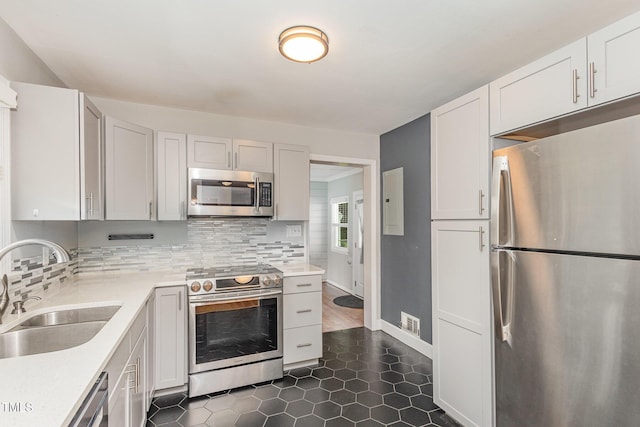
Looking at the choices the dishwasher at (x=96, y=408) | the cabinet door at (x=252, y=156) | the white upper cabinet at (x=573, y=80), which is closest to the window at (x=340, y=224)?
the cabinet door at (x=252, y=156)

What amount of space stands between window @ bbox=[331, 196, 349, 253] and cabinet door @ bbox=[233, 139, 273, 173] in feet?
10.3

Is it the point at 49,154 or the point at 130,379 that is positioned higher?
the point at 49,154

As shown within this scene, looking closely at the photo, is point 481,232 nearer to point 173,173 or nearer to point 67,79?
point 173,173

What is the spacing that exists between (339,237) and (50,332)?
5198 millimetres

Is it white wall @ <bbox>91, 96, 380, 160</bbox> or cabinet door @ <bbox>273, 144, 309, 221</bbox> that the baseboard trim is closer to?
cabinet door @ <bbox>273, 144, 309, 221</bbox>

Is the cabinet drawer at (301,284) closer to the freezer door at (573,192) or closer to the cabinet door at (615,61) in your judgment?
the freezer door at (573,192)

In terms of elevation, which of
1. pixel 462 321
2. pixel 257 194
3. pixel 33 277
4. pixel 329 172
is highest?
pixel 329 172

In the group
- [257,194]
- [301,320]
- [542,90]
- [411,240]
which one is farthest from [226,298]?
[542,90]

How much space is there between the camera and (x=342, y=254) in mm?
6160

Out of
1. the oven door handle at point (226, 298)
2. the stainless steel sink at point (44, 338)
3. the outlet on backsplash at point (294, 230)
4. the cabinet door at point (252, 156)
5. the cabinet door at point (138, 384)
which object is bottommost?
the cabinet door at point (138, 384)

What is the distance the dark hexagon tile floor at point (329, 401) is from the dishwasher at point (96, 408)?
3.86ft

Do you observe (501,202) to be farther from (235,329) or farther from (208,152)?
(208,152)

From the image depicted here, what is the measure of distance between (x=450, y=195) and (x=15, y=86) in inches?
106

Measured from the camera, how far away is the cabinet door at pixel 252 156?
9.45 ft
